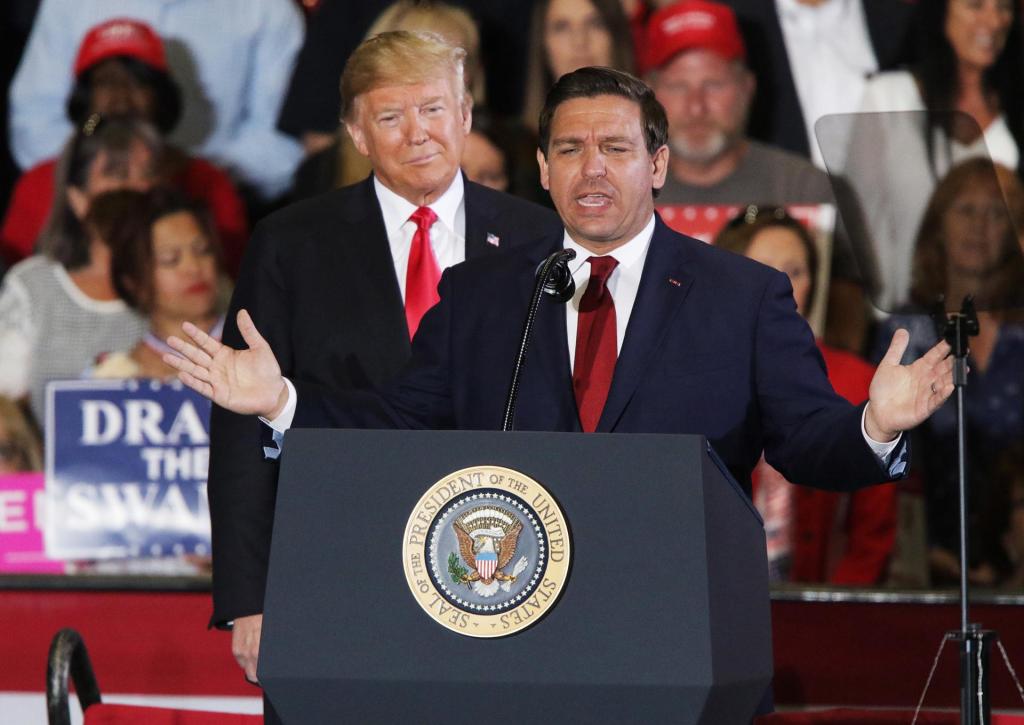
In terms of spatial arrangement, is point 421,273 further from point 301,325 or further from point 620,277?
point 620,277

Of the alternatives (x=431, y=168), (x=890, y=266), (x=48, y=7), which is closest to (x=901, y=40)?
(x=890, y=266)

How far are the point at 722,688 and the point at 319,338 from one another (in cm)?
125

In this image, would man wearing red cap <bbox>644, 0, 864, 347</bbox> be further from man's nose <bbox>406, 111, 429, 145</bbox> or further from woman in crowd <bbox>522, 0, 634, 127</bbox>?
man's nose <bbox>406, 111, 429, 145</bbox>

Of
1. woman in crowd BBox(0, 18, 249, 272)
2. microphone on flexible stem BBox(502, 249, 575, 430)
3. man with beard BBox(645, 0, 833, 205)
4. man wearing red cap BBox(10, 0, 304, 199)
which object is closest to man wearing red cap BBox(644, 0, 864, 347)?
man with beard BBox(645, 0, 833, 205)

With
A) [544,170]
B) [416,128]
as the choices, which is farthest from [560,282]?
[416,128]

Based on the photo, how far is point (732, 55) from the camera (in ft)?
14.0

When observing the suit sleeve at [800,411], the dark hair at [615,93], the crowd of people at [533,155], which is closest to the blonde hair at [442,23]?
the crowd of people at [533,155]

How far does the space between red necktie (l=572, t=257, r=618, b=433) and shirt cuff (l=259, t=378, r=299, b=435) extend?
0.36 m

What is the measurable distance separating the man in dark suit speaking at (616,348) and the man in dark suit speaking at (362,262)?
43 centimetres

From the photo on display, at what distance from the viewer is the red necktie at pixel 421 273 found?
268 cm

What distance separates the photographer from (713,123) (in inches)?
167

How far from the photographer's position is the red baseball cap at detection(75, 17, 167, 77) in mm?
4395

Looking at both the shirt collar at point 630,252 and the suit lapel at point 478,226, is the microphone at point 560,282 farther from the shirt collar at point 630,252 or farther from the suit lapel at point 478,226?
the suit lapel at point 478,226

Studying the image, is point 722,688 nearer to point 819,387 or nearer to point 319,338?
point 819,387
